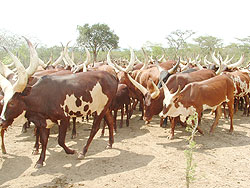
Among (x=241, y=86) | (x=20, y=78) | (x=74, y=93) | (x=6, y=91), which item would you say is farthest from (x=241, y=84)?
(x=6, y=91)

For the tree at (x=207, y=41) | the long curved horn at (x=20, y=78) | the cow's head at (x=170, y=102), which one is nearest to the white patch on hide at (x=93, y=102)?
the long curved horn at (x=20, y=78)

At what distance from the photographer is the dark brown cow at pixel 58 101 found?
15.2 feet

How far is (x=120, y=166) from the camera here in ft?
16.1

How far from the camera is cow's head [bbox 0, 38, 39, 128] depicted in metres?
4.40

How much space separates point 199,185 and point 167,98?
7.87ft

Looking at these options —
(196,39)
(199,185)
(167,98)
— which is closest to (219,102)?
(167,98)

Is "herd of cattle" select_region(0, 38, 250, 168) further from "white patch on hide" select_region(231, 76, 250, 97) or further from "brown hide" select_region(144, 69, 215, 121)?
"white patch on hide" select_region(231, 76, 250, 97)

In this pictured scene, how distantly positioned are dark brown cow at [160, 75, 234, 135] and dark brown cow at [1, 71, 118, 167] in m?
1.52

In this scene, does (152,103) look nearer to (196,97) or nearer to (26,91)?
(196,97)

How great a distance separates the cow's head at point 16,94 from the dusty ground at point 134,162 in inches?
40.9

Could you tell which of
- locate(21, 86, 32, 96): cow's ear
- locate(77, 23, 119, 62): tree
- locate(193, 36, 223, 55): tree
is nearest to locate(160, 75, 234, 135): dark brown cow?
locate(21, 86, 32, 96): cow's ear

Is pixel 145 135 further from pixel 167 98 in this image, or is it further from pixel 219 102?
pixel 219 102

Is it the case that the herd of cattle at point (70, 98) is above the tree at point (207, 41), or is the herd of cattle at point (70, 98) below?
below

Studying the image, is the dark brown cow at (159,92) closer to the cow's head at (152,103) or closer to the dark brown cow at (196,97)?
the cow's head at (152,103)
